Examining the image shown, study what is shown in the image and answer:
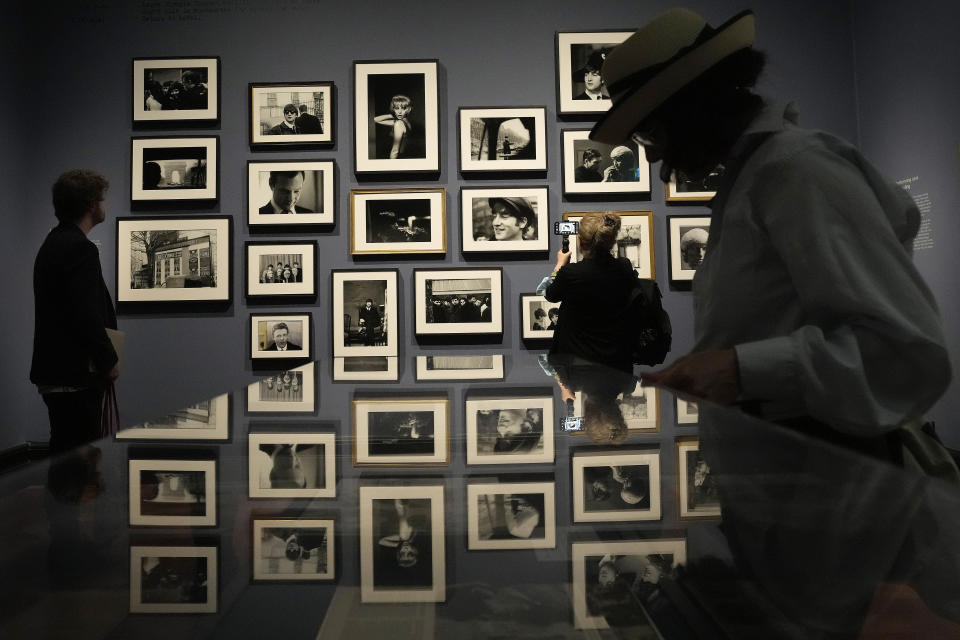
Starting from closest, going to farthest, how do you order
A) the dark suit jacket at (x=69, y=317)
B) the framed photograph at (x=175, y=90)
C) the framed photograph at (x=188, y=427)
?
the framed photograph at (x=188, y=427) → the dark suit jacket at (x=69, y=317) → the framed photograph at (x=175, y=90)

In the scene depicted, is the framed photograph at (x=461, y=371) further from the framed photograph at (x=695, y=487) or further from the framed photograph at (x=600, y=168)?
the framed photograph at (x=600, y=168)

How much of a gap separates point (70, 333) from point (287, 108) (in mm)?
2784

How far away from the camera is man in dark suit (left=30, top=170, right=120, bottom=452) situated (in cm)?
350

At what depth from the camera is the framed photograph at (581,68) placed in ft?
18.5

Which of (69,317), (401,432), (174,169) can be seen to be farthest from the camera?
(174,169)

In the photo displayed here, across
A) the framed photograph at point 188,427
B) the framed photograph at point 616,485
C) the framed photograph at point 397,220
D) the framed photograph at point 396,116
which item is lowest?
the framed photograph at point 616,485

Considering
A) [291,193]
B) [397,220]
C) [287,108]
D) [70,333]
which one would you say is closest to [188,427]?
[70,333]

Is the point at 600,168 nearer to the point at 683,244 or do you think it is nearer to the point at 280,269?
the point at 683,244

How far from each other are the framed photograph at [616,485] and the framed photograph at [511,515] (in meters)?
0.03

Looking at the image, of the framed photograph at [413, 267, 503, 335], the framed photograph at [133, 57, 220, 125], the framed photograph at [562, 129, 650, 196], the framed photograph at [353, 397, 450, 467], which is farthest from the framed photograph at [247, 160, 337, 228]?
the framed photograph at [353, 397, 450, 467]

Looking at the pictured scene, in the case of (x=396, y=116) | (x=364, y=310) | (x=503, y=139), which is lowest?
(x=364, y=310)

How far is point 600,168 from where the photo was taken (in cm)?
566

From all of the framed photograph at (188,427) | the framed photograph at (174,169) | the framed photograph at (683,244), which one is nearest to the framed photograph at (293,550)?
the framed photograph at (188,427)

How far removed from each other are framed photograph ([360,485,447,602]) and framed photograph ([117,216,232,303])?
213 inches
